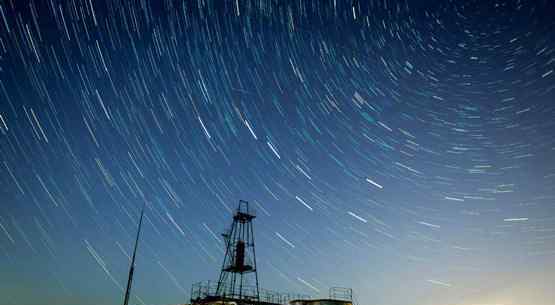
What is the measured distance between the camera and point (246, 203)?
1395 inches

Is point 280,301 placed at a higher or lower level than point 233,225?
lower

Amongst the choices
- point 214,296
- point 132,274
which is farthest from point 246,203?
point 132,274

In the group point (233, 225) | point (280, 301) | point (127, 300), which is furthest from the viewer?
point (233, 225)

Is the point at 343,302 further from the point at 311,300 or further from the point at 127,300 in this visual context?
the point at 127,300

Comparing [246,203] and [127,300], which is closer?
[127,300]

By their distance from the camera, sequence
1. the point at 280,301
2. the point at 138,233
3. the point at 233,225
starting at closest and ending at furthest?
1. the point at 138,233
2. the point at 280,301
3. the point at 233,225

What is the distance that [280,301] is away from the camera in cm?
3194

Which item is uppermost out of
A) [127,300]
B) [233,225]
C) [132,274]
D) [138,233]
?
[233,225]

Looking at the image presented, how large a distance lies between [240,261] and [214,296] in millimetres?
4293

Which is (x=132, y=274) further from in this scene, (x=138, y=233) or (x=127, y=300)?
(x=138, y=233)

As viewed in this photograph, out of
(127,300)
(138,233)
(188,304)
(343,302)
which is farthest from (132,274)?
(343,302)

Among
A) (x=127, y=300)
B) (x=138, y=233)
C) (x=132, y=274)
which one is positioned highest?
(x=138, y=233)

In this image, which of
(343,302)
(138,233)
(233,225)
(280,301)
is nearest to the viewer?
(138,233)

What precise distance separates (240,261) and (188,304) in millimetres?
5869
